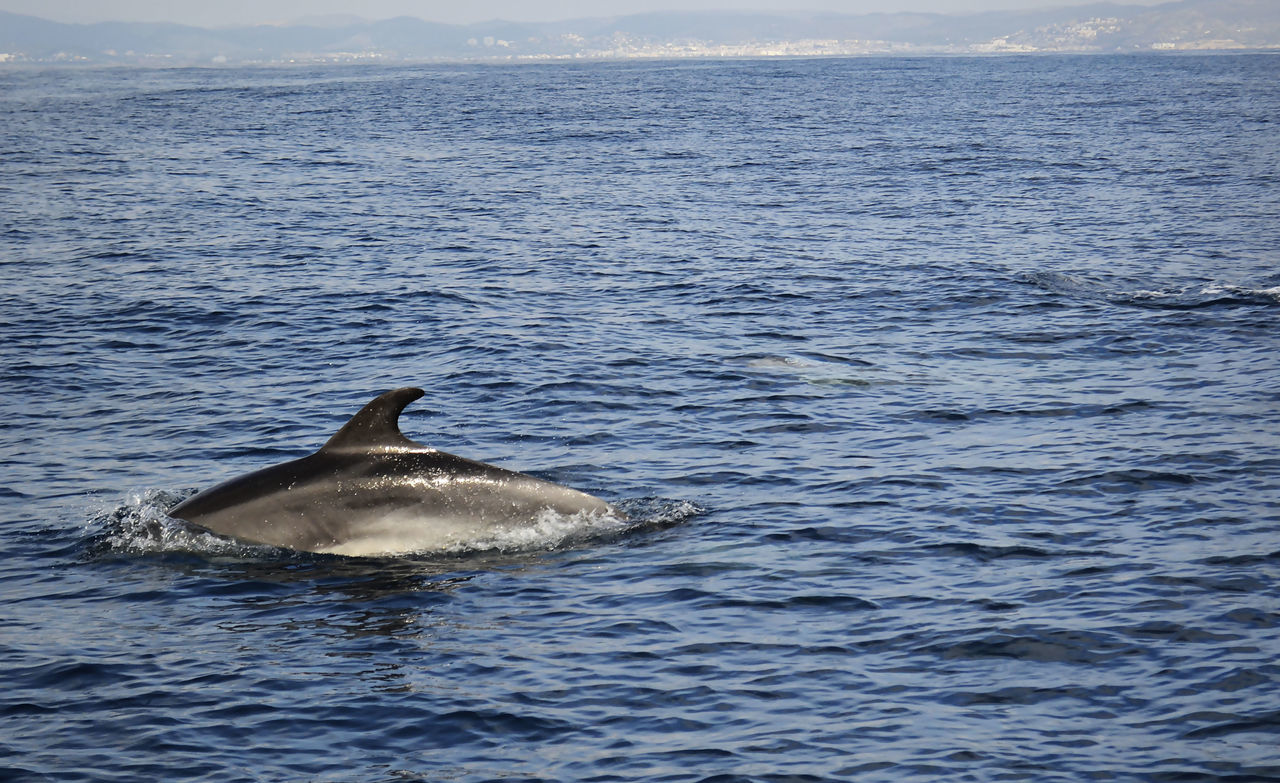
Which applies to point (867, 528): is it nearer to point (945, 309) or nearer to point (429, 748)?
point (429, 748)

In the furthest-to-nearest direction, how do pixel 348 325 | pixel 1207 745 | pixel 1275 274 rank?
pixel 1275 274
pixel 348 325
pixel 1207 745

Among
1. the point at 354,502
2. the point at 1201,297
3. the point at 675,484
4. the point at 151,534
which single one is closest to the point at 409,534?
the point at 354,502

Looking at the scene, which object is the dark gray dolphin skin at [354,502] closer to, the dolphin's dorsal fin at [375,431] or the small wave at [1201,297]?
the dolphin's dorsal fin at [375,431]

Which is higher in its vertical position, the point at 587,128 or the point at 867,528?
the point at 587,128

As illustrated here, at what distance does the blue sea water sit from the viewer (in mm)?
9992

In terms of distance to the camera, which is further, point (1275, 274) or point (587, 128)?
point (587, 128)

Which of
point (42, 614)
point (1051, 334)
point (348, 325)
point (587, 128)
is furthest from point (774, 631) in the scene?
point (587, 128)

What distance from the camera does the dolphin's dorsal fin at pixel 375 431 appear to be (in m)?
12.5

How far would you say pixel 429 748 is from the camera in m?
9.72

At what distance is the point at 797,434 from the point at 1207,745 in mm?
8842

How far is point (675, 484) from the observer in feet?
52.0

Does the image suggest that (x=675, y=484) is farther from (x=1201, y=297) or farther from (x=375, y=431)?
(x=1201, y=297)

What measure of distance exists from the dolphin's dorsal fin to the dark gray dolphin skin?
0.01 metres

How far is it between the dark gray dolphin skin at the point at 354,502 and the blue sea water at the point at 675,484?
28cm
